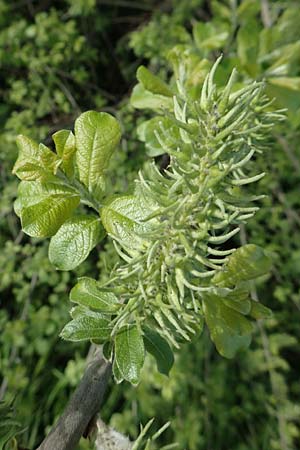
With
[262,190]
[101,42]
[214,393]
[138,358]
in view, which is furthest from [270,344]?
[101,42]

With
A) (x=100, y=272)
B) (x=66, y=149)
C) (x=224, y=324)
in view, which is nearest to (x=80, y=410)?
(x=224, y=324)

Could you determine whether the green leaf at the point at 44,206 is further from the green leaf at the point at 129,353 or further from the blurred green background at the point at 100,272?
the blurred green background at the point at 100,272

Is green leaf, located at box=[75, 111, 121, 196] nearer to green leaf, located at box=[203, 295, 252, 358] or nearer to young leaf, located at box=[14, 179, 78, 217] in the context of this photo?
young leaf, located at box=[14, 179, 78, 217]

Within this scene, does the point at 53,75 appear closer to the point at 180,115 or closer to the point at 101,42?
the point at 101,42

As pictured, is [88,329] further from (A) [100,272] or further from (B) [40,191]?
(A) [100,272]

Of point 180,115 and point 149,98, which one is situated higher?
point 180,115

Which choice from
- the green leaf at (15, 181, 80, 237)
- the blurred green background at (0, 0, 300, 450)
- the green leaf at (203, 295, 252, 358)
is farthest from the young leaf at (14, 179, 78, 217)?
the blurred green background at (0, 0, 300, 450)
